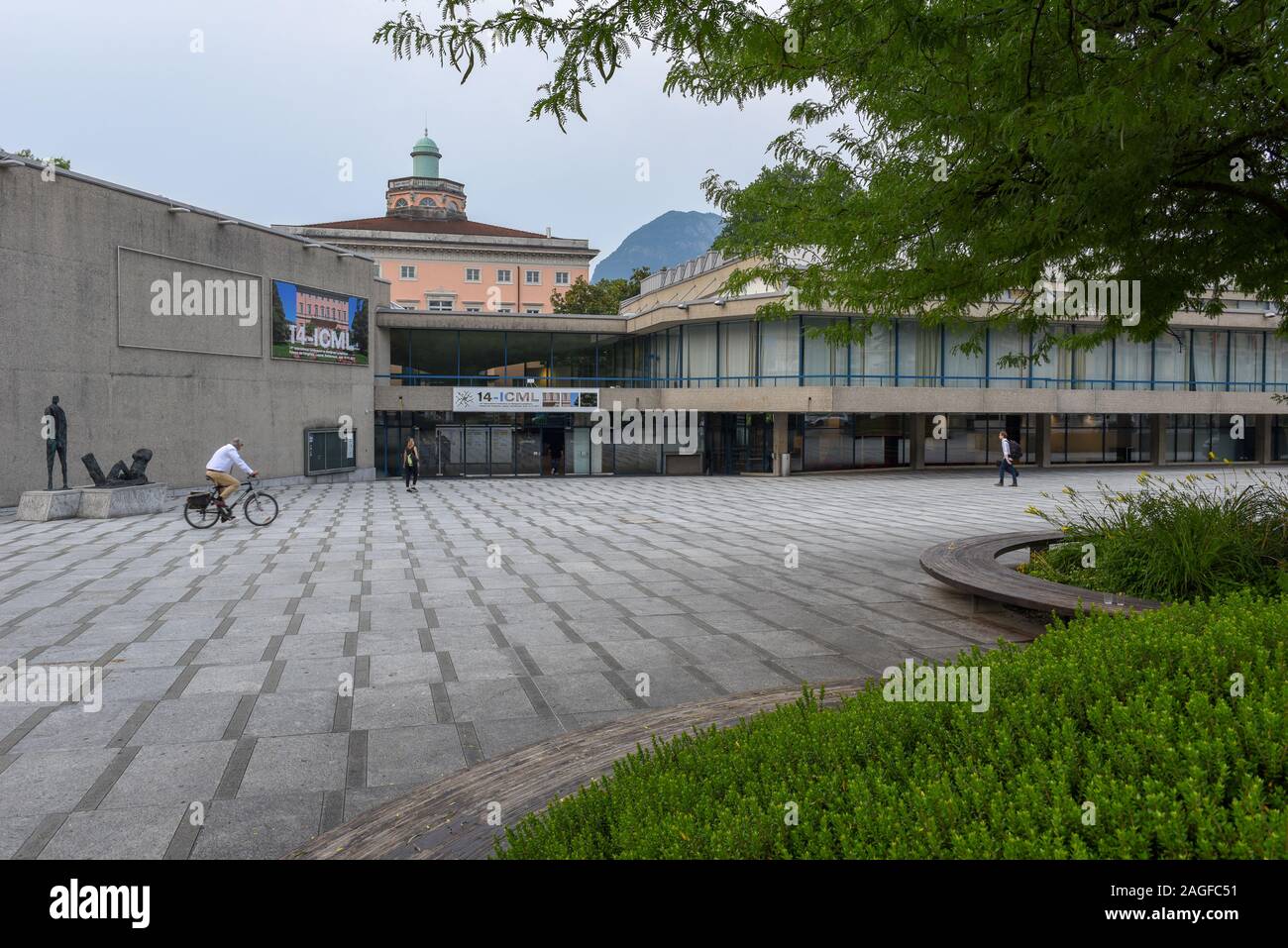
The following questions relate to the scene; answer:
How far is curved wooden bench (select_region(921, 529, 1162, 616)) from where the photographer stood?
7.62 meters

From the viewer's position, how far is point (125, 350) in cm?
2348

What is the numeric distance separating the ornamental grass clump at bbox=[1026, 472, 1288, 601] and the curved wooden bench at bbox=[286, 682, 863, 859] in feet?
14.9

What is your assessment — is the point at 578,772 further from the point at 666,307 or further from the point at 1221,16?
the point at 666,307

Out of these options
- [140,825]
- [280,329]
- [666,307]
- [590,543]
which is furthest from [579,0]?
[666,307]

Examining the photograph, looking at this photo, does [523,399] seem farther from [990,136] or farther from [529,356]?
[990,136]

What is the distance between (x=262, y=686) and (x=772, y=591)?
6062 mm

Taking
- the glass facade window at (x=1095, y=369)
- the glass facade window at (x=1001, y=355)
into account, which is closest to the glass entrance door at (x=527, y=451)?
the glass facade window at (x=1001, y=355)

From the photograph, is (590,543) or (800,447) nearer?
(590,543)

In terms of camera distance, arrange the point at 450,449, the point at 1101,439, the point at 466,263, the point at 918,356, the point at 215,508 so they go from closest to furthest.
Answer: the point at 215,508
the point at 450,449
the point at 918,356
the point at 1101,439
the point at 466,263

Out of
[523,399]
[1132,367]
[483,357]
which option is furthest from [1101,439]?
[483,357]

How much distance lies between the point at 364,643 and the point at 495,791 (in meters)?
4.74

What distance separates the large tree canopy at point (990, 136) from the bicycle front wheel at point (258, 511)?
1189cm

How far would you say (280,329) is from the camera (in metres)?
29.7
